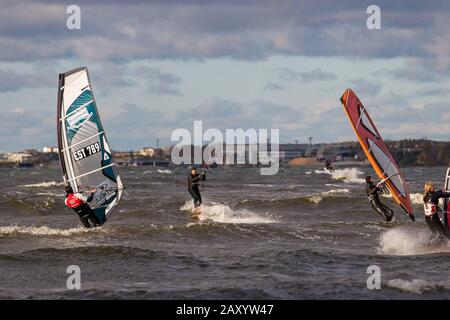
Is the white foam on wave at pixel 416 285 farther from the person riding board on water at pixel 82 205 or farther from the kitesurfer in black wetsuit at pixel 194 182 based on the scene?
the kitesurfer in black wetsuit at pixel 194 182

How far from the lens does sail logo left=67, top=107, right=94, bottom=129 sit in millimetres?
19219

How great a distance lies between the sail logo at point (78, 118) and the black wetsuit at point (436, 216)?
7.53 m

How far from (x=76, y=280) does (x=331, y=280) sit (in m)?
3.60

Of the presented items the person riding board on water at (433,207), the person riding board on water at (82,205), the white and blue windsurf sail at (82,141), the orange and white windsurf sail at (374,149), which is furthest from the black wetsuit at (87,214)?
the person riding board on water at (433,207)

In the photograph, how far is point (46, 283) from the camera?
517 inches

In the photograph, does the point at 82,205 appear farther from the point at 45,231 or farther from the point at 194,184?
the point at 194,184

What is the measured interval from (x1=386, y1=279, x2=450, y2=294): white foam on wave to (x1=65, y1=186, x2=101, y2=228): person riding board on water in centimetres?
808

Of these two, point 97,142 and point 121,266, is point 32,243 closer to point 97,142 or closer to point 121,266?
point 97,142

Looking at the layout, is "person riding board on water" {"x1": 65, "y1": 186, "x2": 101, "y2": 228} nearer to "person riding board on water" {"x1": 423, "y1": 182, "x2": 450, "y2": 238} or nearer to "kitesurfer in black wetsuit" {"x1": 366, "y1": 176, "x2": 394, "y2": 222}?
"kitesurfer in black wetsuit" {"x1": 366, "y1": 176, "x2": 394, "y2": 222}

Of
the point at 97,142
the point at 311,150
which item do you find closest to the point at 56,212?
the point at 97,142

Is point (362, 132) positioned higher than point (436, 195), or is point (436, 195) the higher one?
point (362, 132)

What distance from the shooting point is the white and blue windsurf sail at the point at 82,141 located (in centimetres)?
1917
